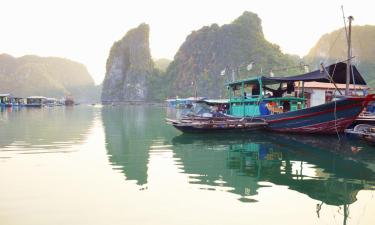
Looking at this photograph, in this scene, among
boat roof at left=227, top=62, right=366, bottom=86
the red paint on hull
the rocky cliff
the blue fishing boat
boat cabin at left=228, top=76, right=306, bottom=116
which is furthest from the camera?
the rocky cliff

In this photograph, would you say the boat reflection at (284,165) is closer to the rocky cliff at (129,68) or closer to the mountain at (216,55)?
the mountain at (216,55)

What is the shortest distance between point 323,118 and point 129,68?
167935 mm

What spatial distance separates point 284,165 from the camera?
12.9 meters

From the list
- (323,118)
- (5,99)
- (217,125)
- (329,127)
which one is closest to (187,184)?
(217,125)

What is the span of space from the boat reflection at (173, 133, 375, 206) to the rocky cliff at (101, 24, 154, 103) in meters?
151

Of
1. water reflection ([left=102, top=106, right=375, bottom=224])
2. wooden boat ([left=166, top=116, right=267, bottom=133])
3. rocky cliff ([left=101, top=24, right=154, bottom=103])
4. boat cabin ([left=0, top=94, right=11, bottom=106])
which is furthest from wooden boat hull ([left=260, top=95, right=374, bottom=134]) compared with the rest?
rocky cliff ([left=101, top=24, right=154, bottom=103])

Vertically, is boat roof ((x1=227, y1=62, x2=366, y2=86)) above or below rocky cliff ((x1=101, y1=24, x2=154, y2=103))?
below

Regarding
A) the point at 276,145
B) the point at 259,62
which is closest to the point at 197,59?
the point at 259,62

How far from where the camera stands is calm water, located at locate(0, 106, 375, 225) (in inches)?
293

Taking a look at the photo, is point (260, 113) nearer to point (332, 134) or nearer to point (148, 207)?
point (332, 134)

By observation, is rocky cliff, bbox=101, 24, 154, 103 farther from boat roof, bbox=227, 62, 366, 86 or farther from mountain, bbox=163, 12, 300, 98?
boat roof, bbox=227, 62, 366, 86

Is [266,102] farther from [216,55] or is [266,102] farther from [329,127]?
[216,55]

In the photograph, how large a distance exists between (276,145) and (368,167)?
617cm

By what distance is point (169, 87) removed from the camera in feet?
530
